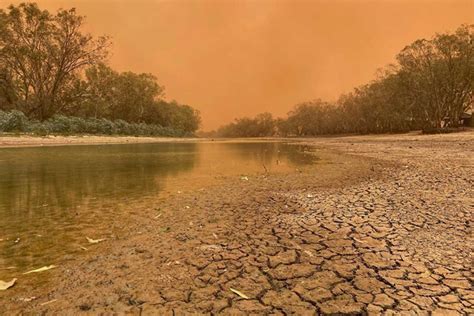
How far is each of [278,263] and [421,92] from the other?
214 ft

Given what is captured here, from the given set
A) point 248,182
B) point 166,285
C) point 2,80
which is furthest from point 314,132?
point 166,285

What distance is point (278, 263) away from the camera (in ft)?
12.2

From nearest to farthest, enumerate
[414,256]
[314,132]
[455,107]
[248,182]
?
[414,256] → [248,182] → [455,107] → [314,132]

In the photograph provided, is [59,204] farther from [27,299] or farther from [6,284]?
[27,299]

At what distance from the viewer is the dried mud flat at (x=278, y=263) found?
9.37 ft

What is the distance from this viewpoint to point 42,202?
7289 millimetres

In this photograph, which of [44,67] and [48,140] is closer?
[48,140]

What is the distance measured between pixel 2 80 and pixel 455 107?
8479 centimetres

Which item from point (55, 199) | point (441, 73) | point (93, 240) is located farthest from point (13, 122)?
point (441, 73)

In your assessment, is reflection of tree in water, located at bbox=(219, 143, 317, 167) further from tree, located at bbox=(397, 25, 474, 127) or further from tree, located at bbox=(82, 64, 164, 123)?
tree, located at bbox=(82, 64, 164, 123)

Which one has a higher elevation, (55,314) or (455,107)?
(455,107)

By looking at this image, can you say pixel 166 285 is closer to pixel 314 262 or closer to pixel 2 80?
pixel 314 262

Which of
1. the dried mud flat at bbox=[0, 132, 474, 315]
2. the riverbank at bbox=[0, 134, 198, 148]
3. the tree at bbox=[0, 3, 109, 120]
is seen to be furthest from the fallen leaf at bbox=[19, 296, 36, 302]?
the tree at bbox=[0, 3, 109, 120]

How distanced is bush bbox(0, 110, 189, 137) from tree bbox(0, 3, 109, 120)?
712 cm
